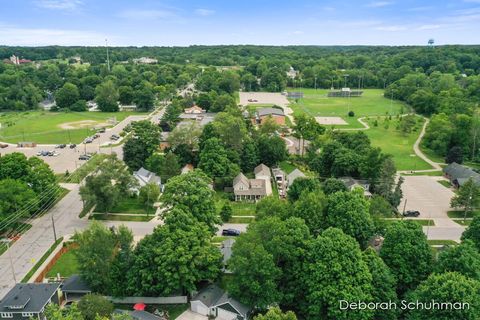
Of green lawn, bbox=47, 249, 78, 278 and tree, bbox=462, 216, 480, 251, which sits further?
green lawn, bbox=47, 249, 78, 278

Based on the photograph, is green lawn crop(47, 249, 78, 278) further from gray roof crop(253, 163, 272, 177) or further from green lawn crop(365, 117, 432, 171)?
green lawn crop(365, 117, 432, 171)

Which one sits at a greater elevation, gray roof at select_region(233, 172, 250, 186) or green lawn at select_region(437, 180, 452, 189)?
gray roof at select_region(233, 172, 250, 186)

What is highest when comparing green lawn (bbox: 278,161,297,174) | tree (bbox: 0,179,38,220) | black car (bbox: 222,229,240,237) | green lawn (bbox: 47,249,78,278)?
tree (bbox: 0,179,38,220)

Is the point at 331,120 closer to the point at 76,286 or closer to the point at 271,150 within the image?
the point at 271,150

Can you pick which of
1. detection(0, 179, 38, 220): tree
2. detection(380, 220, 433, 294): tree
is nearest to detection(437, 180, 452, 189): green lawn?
detection(380, 220, 433, 294): tree

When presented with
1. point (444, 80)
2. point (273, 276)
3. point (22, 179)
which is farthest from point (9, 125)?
point (444, 80)

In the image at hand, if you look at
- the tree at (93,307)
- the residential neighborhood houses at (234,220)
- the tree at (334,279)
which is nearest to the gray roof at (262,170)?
the residential neighborhood houses at (234,220)

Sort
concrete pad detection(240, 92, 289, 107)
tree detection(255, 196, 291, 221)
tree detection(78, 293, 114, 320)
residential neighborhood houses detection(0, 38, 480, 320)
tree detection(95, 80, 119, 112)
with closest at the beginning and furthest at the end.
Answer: tree detection(78, 293, 114, 320), residential neighborhood houses detection(0, 38, 480, 320), tree detection(255, 196, 291, 221), tree detection(95, 80, 119, 112), concrete pad detection(240, 92, 289, 107)

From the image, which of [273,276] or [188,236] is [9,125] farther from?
[273,276]

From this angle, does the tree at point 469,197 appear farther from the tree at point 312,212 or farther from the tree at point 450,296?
the tree at point 450,296
